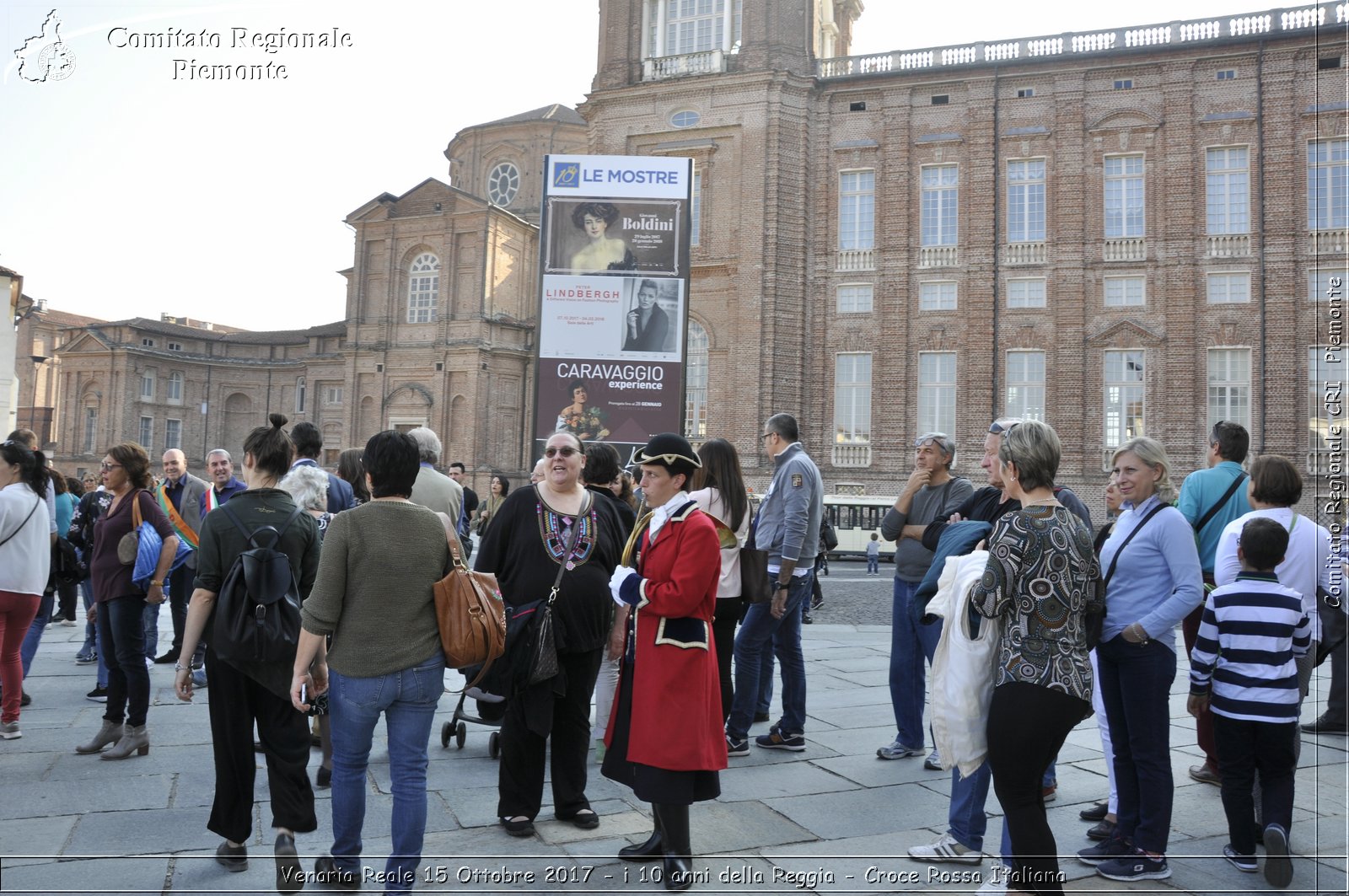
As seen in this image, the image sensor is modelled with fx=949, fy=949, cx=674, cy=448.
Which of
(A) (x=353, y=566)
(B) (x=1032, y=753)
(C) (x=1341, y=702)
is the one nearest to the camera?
(B) (x=1032, y=753)

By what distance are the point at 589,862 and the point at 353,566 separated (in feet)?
5.42

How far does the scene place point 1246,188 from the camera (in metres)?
28.9

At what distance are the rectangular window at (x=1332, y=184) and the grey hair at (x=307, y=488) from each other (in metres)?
31.0

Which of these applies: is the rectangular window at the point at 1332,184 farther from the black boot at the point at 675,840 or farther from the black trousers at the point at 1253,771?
the black boot at the point at 675,840

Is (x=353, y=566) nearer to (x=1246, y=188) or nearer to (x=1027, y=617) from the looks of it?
(x=1027, y=617)

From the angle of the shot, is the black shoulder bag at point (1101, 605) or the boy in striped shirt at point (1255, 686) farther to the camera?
the boy in striped shirt at point (1255, 686)

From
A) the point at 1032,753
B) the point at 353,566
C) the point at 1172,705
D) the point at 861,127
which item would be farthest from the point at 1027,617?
the point at 861,127

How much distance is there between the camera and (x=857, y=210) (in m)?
31.8

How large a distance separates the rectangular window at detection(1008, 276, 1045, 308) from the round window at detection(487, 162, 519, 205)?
28.7m

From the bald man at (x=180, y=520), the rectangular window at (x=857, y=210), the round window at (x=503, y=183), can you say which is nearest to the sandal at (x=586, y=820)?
the bald man at (x=180, y=520)

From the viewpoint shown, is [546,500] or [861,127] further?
[861,127]

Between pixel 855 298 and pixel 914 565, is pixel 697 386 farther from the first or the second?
pixel 914 565

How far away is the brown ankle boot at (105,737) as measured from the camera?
5.60 m

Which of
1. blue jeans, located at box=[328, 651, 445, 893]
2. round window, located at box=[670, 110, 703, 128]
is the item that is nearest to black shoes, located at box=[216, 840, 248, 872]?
blue jeans, located at box=[328, 651, 445, 893]
